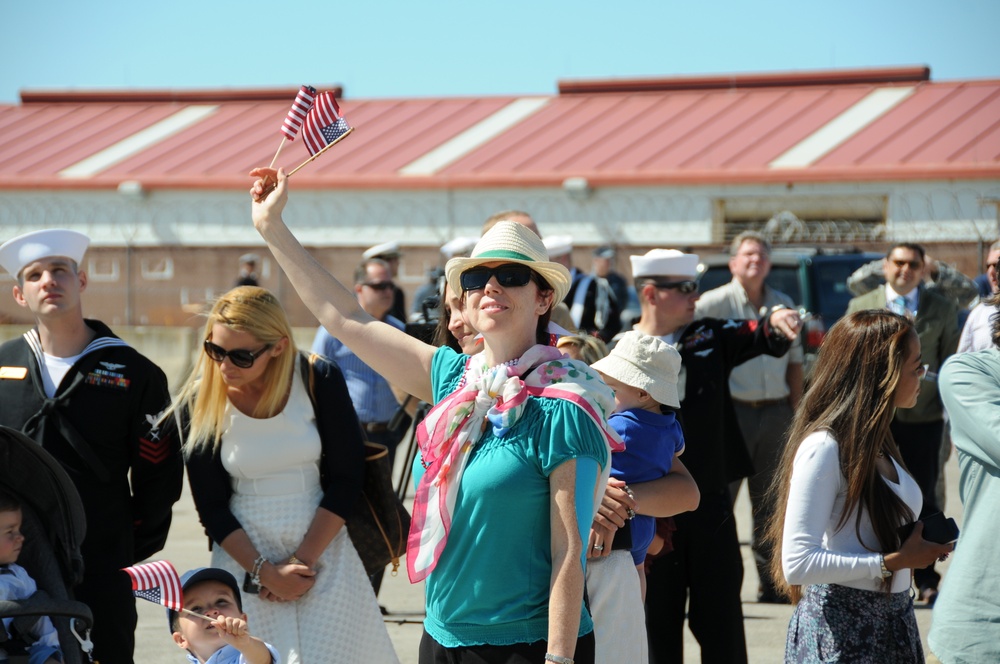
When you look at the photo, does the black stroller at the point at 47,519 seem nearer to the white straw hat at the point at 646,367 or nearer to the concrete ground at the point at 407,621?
the white straw hat at the point at 646,367

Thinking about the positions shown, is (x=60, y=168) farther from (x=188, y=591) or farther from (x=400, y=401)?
(x=188, y=591)

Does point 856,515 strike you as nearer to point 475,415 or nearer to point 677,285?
point 475,415

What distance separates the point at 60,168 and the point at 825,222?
16.4 m

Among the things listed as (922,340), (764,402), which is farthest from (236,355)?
(922,340)

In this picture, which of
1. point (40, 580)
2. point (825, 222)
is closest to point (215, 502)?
point (40, 580)

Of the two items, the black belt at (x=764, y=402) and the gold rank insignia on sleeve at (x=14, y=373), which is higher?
the gold rank insignia on sleeve at (x=14, y=373)

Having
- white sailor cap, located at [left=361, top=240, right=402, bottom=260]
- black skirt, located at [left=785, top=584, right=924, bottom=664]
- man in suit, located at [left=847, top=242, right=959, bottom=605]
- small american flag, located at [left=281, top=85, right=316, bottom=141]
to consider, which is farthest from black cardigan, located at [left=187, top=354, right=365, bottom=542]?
white sailor cap, located at [left=361, top=240, right=402, bottom=260]

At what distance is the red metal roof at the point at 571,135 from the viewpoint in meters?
23.0

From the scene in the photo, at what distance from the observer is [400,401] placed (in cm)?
764

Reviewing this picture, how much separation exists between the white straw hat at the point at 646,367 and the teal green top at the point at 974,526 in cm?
94

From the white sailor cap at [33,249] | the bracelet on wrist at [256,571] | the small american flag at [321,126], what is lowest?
the bracelet on wrist at [256,571]

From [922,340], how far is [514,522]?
5587 mm

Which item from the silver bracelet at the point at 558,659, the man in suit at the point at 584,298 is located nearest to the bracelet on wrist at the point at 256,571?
the silver bracelet at the point at 558,659

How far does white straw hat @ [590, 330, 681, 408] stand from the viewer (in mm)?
4418
